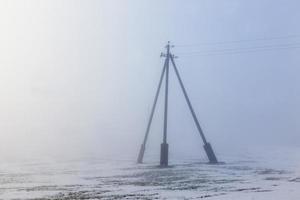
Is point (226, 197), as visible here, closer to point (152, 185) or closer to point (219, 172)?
point (152, 185)

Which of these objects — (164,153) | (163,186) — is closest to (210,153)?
(164,153)

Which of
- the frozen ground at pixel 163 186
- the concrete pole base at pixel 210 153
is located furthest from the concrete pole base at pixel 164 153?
the concrete pole base at pixel 210 153

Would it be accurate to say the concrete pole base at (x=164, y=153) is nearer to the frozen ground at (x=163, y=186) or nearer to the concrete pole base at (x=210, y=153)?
the frozen ground at (x=163, y=186)

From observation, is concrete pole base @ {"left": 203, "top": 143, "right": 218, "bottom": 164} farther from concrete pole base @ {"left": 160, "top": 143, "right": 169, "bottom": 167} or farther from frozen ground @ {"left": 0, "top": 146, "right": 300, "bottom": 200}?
frozen ground @ {"left": 0, "top": 146, "right": 300, "bottom": 200}

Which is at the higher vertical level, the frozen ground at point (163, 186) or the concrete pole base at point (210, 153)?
the concrete pole base at point (210, 153)

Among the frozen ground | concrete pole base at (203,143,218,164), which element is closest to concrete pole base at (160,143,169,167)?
the frozen ground

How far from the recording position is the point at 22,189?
19.7 m

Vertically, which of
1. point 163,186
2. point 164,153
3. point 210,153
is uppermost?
point 210,153

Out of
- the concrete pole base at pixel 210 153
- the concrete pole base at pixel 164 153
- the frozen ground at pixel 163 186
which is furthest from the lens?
the concrete pole base at pixel 210 153

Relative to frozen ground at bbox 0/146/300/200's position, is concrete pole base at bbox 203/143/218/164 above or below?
above

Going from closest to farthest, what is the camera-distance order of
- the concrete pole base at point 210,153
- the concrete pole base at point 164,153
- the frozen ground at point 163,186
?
the frozen ground at point 163,186, the concrete pole base at point 164,153, the concrete pole base at point 210,153

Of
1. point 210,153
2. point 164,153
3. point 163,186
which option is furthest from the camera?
point 210,153

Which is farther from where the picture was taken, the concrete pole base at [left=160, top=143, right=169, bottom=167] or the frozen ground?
the concrete pole base at [left=160, top=143, right=169, bottom=167]

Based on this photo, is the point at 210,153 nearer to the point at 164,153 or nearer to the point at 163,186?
the point at 164,153
